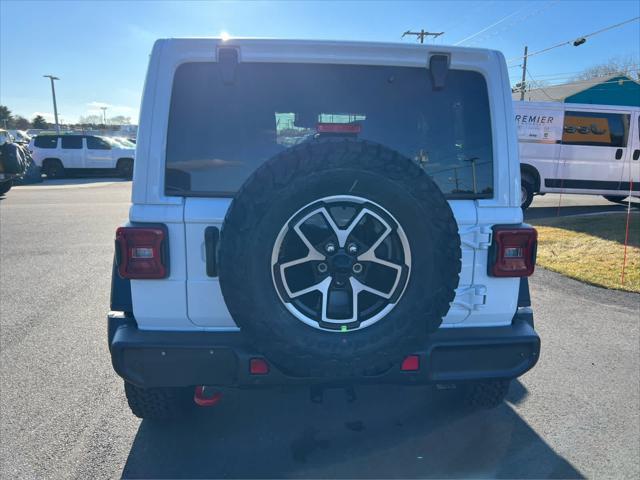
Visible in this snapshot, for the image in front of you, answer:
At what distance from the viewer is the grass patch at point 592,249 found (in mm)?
5840

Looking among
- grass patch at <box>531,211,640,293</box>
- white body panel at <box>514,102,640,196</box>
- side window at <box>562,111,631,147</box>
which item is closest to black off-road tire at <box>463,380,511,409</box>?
grass patch at <box>531,211,640,293</box>

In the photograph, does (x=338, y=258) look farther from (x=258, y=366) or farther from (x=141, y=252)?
(x=141, y=252)

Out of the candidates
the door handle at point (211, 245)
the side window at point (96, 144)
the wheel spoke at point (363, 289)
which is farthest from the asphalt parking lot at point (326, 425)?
the side window at point (96, 144)

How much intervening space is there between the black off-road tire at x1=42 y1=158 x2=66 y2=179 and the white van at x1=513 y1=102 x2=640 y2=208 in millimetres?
19144

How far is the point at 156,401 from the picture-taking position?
2586 millimetres

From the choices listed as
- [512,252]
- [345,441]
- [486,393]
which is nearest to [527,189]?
[486,393]

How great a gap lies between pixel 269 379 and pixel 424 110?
156 cm

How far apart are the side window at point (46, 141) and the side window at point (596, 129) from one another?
2006 cm

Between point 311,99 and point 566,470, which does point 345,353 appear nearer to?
point 311,99

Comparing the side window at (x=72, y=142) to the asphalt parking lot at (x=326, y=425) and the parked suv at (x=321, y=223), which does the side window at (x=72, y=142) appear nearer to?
the asphalt parking lot at (x=326, y=425)

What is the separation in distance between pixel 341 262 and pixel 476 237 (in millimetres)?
725

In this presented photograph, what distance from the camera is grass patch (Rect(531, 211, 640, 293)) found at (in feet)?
19.2

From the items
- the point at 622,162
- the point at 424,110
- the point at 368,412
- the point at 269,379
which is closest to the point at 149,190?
the point at 269,379

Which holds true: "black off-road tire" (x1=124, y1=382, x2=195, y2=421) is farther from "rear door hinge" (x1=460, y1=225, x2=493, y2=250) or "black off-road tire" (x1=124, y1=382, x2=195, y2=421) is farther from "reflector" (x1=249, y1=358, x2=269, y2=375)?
A: "rear door hinge" (x1=460, y1=225, x2=493, y2=250)
